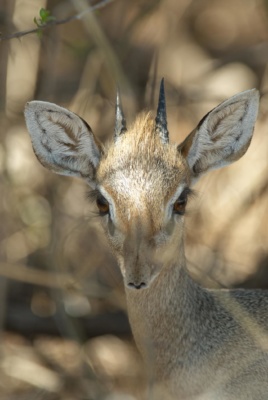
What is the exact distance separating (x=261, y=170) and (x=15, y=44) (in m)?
2.47

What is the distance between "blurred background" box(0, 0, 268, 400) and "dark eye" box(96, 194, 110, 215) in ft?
4.60

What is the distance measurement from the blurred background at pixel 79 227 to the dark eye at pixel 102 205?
55.2 inches

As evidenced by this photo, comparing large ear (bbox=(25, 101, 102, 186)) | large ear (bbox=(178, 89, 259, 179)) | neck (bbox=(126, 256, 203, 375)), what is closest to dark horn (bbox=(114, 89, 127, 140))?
large ear (bbox=(25, 101, 102, 186))

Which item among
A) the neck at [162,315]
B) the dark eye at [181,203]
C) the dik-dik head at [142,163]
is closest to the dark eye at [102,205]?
the dik-dik head at [142,163]

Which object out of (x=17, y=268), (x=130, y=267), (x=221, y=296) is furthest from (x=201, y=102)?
(x=130, y=267)

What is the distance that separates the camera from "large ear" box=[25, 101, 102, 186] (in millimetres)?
4977

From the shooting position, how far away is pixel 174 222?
462 cm

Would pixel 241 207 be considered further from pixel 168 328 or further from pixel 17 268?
pixel 168 328

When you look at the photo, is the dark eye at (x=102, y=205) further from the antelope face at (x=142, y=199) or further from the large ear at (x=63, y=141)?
the large ear at (x=63, y=141)

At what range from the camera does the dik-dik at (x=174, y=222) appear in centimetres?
473

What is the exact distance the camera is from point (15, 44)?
8227 mm

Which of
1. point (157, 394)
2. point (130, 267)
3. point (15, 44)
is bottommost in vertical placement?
point (157, 394)

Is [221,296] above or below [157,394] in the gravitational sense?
above

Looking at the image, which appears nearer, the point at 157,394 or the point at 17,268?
the point at 157,394
